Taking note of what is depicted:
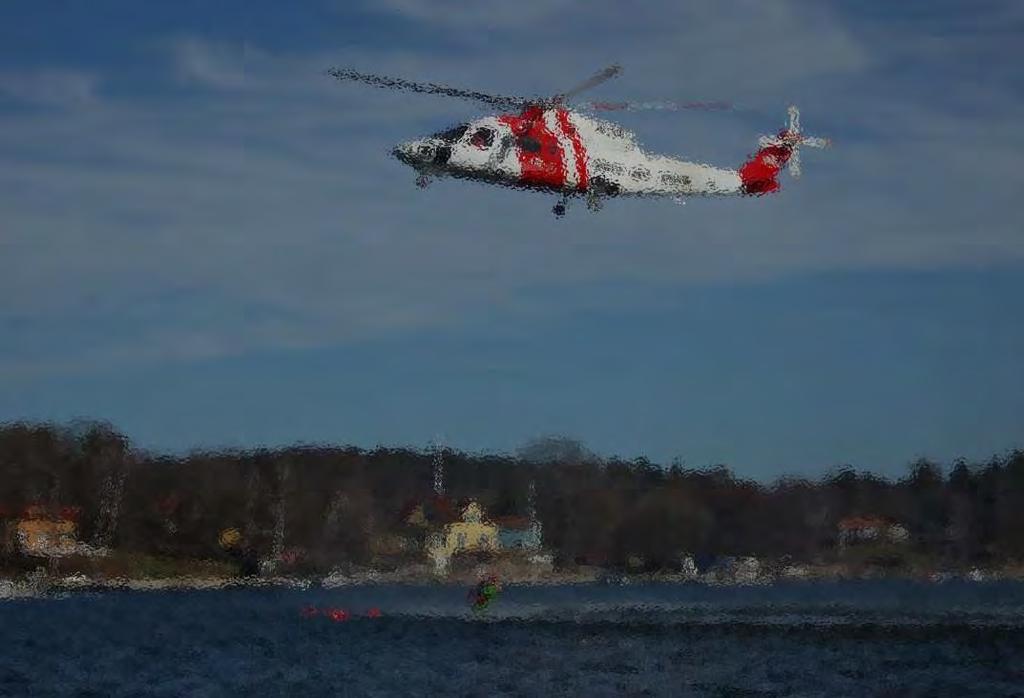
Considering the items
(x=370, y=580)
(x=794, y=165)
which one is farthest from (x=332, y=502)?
(x=794, y=165)

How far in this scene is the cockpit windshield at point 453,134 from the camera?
70.5 meters

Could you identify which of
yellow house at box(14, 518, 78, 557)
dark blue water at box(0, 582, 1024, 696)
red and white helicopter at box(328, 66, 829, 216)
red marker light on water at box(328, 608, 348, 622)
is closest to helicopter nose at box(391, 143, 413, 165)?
red and white helicopter at box(328, 66, 829, 216)

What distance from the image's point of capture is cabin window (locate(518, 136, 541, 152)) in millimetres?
70812

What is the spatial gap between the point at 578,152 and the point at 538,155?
1.67 meters

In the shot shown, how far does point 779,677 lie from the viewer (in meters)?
85.6

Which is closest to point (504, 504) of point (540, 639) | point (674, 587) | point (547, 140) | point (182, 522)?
point (674, 587)

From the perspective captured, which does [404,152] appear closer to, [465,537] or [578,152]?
[578,152]

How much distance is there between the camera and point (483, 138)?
232 feet

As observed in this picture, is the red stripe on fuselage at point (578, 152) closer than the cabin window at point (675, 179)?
Yes

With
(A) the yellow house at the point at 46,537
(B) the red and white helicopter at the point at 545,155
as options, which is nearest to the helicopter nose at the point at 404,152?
(B) the red and white helicopter at the point at 545,155

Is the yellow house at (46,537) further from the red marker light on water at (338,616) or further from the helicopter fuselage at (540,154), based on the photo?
the helicopter fuselage at (540,154)

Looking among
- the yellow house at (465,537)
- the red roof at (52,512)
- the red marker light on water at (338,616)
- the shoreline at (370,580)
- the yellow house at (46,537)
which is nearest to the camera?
the red marker light on water at (338,616)

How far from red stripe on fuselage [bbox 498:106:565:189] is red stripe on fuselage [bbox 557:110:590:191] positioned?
0.63 metres

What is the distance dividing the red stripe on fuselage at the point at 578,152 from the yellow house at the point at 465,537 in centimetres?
12349
